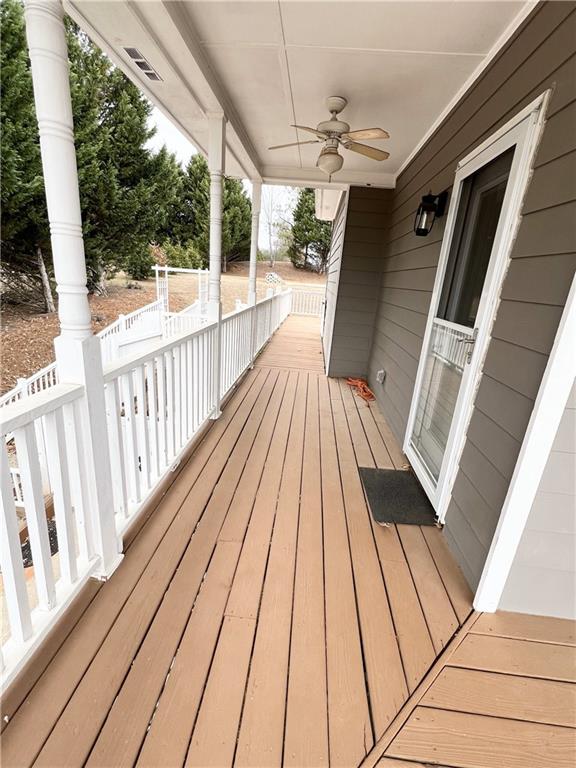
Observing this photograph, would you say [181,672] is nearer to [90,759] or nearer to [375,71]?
[90,759]

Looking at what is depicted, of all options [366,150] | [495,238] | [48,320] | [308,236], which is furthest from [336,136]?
[308,236]

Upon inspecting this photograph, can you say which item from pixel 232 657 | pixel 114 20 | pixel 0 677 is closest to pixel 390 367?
pixel 232 657

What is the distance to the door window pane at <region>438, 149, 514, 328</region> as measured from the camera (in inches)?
73.3

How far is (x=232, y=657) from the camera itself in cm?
122

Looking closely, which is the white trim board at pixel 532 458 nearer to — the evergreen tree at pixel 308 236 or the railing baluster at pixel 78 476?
the railing baluster at pixel 78 476

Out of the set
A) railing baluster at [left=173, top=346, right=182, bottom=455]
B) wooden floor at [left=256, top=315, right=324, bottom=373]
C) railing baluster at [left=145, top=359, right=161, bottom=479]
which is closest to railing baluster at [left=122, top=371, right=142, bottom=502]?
railing baluster at [left=145, top=359, right=161, bottom=479]

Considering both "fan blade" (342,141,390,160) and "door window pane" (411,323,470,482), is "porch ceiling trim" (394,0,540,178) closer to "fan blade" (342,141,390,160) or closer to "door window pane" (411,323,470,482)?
"fan blade" (342,141,390,160)

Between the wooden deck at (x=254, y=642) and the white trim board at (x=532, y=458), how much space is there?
0.60 ft

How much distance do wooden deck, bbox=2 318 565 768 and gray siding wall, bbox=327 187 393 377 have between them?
9.01ft

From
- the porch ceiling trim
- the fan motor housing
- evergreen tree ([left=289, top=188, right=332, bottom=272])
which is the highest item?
evergreen tree ([left=289, top=188, right=332, bottom=272])

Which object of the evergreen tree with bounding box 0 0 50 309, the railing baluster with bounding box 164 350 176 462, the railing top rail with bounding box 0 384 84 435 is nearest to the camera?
the railing top rail with bounding box 0 384 84 435

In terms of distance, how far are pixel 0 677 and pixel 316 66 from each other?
317cm

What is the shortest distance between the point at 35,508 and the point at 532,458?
5.65 ft

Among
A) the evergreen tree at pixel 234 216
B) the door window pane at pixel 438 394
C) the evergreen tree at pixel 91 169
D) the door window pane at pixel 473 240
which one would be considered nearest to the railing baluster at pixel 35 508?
the door window pane at pixel 438 394
